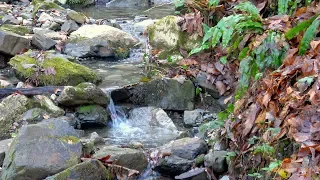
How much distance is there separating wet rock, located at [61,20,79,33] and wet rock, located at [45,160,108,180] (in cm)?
768

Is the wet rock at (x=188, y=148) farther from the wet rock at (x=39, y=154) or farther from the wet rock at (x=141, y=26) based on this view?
the wet rock at (x=141, y=26)

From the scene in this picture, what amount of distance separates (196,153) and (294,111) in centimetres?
206

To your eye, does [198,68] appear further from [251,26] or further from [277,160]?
[277,160]

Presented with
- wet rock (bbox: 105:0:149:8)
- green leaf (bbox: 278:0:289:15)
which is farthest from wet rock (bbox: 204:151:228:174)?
wet rock (bbox: 105:0:149:8)

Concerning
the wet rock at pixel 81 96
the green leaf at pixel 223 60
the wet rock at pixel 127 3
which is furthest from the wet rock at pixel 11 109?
the wet rock at pixel 127 3

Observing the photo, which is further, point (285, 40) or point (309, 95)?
point (285, 40)

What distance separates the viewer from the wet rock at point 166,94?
7.71 metres

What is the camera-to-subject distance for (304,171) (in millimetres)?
3094

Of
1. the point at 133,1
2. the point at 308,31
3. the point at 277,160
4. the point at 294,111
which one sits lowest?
the point at 133,1

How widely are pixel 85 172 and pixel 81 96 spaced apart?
2630 millimetres

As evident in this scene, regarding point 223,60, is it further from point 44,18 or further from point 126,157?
point 44,18

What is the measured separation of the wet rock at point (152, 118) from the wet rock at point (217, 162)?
6.78 feet

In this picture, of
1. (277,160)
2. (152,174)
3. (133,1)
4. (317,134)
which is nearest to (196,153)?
(152,174)

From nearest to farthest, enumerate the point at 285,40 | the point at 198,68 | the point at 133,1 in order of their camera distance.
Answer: the point at 285,40 → the point at 198,68 → the point at 133,1
